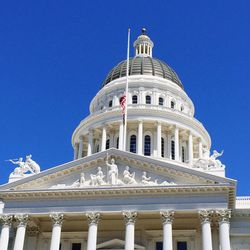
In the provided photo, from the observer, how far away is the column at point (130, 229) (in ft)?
114

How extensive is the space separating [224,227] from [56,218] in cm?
1144

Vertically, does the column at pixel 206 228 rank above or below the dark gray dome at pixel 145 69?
below

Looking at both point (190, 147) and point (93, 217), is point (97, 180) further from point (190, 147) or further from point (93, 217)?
point (190, 147)

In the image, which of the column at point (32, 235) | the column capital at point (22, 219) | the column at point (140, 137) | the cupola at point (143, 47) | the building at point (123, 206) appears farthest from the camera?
the cupola at point (143, 47)

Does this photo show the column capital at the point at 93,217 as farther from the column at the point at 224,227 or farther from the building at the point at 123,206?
the column at the point at 224,227

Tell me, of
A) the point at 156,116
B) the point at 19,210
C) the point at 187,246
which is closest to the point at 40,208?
the point at 19,210

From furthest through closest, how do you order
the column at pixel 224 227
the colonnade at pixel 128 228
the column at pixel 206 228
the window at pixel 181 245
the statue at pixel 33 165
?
the statue at pixel 33 165
the window at pixel 181 245
the colonnade at pixel 128 228
the column at pixel 206 228
the column at pixel 224 227

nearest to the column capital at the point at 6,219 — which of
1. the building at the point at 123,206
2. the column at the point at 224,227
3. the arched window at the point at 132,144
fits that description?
the building at the point at 123,206

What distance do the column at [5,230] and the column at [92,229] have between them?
18.6 ft

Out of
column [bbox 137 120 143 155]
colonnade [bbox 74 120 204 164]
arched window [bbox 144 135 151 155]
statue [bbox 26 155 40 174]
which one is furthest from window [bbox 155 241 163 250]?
arched window [bbox 144 135 151 155]

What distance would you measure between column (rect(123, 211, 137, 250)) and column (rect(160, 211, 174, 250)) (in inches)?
78.8

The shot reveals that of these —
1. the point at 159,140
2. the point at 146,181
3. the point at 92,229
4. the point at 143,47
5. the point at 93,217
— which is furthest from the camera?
the point at 143,47

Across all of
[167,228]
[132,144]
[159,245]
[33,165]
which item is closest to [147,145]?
[132,144]

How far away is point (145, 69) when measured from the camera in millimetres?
62188
